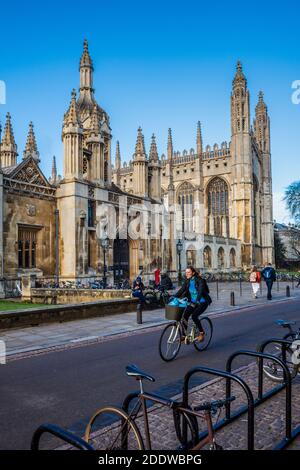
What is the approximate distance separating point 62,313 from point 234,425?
29.0 feet

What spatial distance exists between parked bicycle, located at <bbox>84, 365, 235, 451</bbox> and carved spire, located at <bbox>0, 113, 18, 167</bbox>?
86.1 feet

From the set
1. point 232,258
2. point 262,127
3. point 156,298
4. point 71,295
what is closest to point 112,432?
point 156,298

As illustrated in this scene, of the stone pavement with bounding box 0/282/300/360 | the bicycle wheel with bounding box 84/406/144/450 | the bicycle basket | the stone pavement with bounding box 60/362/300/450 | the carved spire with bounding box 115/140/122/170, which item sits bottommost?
the stone pavement with bounding box 0/282/300/360

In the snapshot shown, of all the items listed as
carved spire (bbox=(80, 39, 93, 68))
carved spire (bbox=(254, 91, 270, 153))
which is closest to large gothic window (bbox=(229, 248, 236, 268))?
carved spire (bbox=(254, 91, 270, 153))

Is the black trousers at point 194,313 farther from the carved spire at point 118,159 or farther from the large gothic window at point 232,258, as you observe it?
the carved spire at point 118,159

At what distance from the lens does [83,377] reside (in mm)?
6434

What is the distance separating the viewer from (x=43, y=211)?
22375 mm

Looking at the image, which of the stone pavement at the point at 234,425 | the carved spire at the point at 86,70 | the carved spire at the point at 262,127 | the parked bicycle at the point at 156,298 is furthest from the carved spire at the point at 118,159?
the stone pavement at the point at 234,425

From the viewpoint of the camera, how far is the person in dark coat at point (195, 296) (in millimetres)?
8250

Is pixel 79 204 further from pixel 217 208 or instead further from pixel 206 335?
pixel 217 208

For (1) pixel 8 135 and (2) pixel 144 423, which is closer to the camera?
(2) pixel 144 423

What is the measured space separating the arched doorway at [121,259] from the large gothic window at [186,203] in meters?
38.1

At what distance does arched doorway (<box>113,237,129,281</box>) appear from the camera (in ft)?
87.0

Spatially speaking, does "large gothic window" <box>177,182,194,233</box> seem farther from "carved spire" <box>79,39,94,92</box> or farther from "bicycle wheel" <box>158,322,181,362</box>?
"bicycle wheel" <box>158,322,181,362</box>
